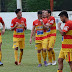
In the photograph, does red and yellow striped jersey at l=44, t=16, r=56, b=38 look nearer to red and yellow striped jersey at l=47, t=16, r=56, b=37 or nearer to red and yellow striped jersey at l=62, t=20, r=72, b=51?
red and yellow striped jersey at l=47, t=16, r=56, b=37

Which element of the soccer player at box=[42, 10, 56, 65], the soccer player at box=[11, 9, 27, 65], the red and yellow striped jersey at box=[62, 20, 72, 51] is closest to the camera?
the red and yellow striped jersey at box=[62, 20, 72, 51]

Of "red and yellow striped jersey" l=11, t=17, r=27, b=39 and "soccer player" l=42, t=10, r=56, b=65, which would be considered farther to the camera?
"red and yellow striped jersey" l=11, t=17, r=27, b=39

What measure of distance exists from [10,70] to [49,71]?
1.31 metres

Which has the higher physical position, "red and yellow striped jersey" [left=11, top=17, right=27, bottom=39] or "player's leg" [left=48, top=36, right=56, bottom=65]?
"red and yellow striped jersey" [left=11, top=17, right=27, bottom=39]

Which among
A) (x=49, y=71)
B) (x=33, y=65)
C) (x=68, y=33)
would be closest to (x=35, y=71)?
(x=49, y=71)

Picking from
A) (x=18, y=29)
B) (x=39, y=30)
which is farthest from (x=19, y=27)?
(x=39, y=30)

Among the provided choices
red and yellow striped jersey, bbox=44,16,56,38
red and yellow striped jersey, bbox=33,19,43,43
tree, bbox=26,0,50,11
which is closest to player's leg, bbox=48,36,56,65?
red and yellow striped jersey, bbox=44,16,56,38

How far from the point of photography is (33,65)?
13.5 meters

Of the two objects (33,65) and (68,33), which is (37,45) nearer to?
(33,65)

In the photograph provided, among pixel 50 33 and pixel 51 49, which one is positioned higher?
pixel 50 33

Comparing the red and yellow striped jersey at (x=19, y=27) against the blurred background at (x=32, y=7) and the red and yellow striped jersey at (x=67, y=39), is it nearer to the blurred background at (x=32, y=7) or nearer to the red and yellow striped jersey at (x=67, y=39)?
the red and yellow striped jersey at (x=67, y=39)

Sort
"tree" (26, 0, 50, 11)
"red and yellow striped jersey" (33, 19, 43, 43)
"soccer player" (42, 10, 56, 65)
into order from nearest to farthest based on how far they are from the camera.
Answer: "red and yellow striped jersey" (33, 19, 43, 43), "soccer player" (42, 10, 56, 65), "tree" (26, 0, 50, 11)

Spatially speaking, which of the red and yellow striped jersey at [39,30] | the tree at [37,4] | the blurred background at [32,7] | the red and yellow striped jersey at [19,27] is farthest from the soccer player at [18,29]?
the tree at [37,4]

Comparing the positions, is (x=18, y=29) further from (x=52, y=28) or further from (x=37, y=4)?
(x=37, y=4)
